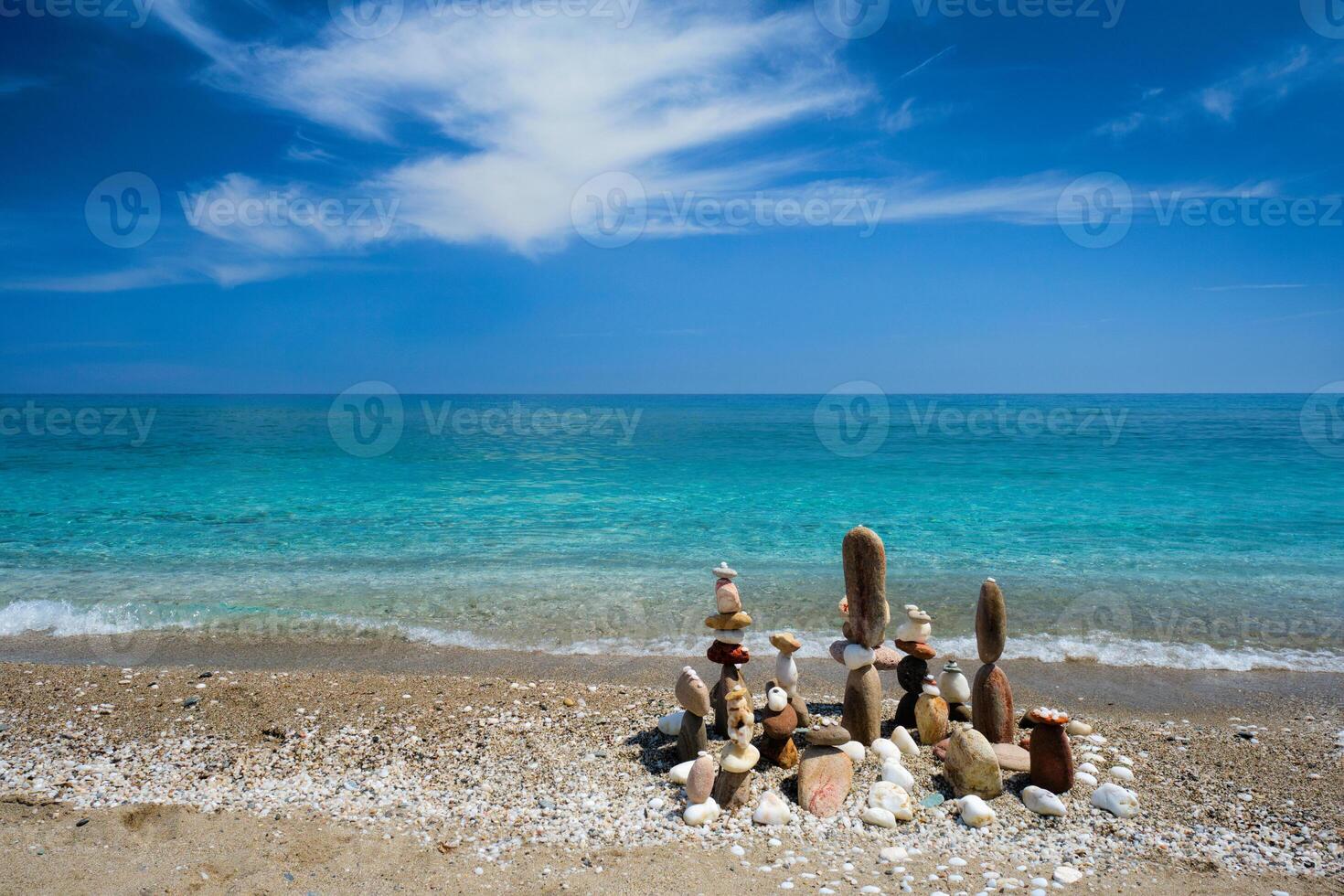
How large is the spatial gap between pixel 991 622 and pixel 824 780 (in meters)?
1.81

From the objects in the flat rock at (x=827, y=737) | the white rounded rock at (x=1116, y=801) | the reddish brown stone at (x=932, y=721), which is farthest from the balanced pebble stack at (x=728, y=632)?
the white rounded rock at (x=1116, y=801)

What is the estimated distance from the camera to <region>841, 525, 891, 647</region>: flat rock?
547cm

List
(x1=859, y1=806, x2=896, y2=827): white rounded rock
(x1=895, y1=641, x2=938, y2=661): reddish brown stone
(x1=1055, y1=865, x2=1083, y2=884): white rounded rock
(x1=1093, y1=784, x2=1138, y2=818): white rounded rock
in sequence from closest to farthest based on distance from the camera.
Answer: (x1=1055, y1=865, x2=1083, y2=884): white rounded rock
(x1=859, y1=806, x2=896, y2=827): white rounded rock
(x1=1093, y1=784, x2=1138, y2=818): white rounded rock
(x1=895, y1=641, x2=938, y2=661): reddish brown stone

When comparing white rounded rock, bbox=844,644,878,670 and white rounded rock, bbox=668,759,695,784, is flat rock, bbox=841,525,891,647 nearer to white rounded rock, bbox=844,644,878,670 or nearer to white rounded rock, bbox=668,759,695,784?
white rounded rock, bbox=844,644,878,670

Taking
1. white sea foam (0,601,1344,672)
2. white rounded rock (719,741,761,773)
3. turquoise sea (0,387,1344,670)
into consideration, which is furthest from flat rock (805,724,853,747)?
turquoise sea (0,387,1344,670)

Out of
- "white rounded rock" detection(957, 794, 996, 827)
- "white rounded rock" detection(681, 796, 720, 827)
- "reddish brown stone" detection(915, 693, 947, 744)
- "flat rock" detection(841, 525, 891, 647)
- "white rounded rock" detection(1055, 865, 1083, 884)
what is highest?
"flat rock" detection(841, 525, 891, 647)

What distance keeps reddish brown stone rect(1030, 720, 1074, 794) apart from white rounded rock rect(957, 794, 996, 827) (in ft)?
1.81

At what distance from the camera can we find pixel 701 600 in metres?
11.0

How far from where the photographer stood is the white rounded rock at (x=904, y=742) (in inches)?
223

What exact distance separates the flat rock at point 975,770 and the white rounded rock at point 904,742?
0.52 metres

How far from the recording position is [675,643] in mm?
9180

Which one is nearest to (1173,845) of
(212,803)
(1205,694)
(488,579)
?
(1205,694)

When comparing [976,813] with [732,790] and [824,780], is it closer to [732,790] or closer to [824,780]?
[824,780]

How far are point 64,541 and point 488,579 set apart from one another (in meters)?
10.2
